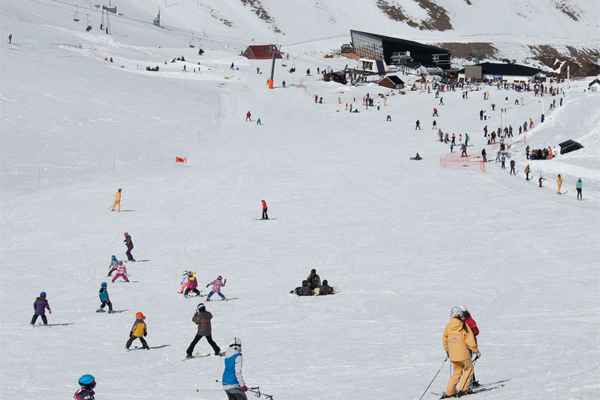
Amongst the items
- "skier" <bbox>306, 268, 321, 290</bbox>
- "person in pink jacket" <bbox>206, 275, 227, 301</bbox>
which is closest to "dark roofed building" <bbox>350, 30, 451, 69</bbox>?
"skier" <bbox>306, 268, 321, 290</bbox>

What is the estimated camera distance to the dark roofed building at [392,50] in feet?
300

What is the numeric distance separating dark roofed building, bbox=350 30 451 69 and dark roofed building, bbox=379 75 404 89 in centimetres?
2101

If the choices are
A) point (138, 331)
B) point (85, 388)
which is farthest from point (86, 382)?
point (138, 331)

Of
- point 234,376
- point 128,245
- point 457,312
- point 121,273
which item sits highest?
point 457,312

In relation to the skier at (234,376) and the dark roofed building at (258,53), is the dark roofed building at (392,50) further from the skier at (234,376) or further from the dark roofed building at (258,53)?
the skier at (234,376)

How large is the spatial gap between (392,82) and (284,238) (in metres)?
47.9

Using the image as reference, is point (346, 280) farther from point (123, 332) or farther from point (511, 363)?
point (511, 363)

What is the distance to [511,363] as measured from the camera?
32.0 feet

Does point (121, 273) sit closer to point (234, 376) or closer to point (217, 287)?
point (217, 287)

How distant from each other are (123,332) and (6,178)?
22.1 meters

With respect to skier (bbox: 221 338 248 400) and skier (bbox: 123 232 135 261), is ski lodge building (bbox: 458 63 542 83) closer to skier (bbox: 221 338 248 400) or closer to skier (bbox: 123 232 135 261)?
skier (bbox: 123 232 135 261)

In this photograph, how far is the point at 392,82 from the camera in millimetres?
68188

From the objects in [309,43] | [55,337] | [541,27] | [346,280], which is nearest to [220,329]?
[55,337]

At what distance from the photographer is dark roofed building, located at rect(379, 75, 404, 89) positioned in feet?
222
